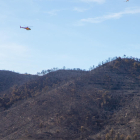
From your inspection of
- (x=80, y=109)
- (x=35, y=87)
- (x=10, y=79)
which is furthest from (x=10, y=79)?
(x=80, y=109)

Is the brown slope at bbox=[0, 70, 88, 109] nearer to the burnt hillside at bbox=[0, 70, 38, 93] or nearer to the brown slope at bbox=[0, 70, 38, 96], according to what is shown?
the brown slope at bbox=[0, 70, 38, 96]

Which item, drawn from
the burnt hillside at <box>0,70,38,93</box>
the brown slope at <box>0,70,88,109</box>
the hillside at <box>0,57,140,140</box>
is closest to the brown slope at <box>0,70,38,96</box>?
the burnt hillside at <box>0,70,38,93</box>

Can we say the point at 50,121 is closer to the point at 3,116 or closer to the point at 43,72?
the point at 3,116

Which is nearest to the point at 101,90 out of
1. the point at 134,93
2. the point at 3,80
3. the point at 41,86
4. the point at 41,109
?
the point at 134,93

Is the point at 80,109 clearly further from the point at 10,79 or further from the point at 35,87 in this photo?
the point at 10,79

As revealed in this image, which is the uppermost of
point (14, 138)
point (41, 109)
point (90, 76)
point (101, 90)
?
point (90, 76)

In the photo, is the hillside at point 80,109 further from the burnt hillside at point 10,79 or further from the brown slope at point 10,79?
the burnt hillside at point 10,79

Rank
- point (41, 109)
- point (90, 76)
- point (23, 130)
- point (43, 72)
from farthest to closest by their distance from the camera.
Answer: point (43, 72), point (90, 76), point (41, 109), point (23, 130)

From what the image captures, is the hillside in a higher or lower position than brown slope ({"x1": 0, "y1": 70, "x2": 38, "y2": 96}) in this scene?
lower
